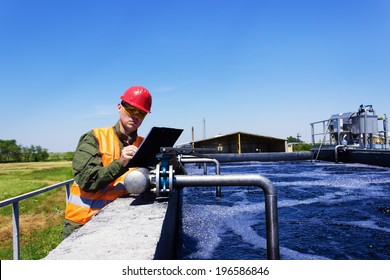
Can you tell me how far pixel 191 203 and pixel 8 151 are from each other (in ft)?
346

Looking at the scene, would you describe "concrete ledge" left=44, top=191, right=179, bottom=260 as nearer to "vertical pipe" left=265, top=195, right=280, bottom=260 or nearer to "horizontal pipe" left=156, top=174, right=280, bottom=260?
"horizontal pipe" left=156, top=174, right=280, bottom=260

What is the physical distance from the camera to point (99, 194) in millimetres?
2268

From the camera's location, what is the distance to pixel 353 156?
13.0 m

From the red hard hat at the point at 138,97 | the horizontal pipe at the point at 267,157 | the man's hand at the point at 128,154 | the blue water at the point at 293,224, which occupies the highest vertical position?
the red hard hat at the point at 138,97

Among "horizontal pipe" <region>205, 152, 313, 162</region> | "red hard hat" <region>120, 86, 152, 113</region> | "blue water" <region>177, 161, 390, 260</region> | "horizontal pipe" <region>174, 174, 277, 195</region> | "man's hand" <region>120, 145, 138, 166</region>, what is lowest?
"blue water" <region>177, 161, 390, 260</region>

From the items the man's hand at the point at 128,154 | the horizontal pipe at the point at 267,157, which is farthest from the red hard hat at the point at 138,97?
the horizontal pipe at the point at 267,157

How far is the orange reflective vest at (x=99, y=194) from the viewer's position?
86.0 inches

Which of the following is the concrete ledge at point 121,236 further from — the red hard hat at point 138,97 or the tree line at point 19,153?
the tree line at point 19,153

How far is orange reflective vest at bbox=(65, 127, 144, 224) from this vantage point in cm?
218

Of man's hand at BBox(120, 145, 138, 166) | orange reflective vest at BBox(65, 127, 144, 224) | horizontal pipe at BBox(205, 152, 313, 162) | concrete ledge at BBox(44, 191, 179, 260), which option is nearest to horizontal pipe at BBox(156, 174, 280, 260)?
concrete ledge at BBox(44, 191, 179, 260)

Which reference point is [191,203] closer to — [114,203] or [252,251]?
[252,251]

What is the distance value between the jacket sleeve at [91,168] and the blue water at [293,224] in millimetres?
1107

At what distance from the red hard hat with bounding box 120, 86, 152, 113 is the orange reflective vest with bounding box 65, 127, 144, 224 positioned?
31 cm

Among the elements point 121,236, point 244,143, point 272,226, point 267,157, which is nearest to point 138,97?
point 121,236
